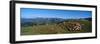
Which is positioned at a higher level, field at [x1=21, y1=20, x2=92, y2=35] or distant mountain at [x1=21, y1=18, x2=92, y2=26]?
distant mountain at [x1=21, y1=18, x2=92, y2=26]

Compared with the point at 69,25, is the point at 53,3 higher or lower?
higher

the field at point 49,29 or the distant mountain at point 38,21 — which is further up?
the distant mountain at point 38,21

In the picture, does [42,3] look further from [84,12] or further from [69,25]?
[84,12]

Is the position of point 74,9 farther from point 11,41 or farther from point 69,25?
point 11,41

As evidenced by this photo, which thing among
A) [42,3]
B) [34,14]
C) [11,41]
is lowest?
[11,41]
